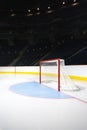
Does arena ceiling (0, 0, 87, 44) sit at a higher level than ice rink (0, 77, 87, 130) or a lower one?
higher

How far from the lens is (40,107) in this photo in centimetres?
345

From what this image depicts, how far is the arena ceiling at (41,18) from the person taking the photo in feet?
44.8

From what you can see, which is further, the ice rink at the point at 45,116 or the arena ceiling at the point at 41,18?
the arena ceiling at the point at 41,18

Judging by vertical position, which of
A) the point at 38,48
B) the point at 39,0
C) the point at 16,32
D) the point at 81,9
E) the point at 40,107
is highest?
the point at 39,0

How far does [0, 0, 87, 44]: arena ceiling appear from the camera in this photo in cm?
1365

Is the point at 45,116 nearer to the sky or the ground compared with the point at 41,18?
nearer to the ground

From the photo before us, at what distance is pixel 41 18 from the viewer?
604 inches

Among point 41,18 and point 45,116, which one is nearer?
point 45,116

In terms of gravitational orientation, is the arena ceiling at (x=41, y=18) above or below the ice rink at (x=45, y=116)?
above

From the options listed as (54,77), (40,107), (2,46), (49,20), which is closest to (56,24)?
(49,20)

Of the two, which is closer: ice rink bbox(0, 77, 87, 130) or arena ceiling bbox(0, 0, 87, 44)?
ice rink bbox(0, 77, 87, 130)

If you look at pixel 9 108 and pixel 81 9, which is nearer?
pixel 9 108

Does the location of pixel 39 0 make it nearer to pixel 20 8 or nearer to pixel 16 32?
pixel 20 8

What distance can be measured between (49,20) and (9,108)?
12.7 meters
